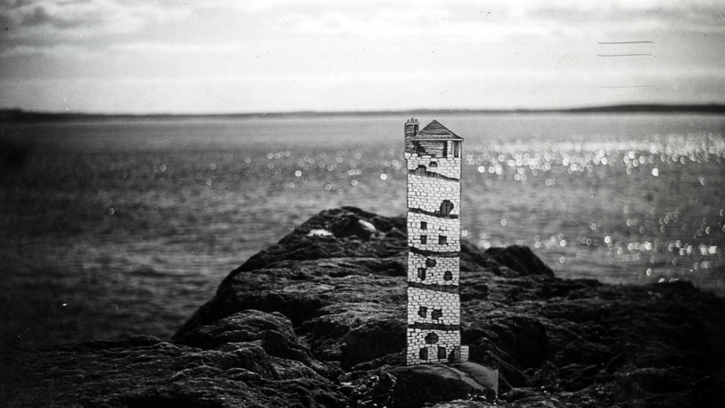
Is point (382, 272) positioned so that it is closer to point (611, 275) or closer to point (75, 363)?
point (75, 363)

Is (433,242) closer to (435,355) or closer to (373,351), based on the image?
(435,355)

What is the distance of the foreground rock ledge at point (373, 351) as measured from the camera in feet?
37.4

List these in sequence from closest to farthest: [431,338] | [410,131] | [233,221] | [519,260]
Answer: [410,131]
[431,338]
[519,260]
[233,221]

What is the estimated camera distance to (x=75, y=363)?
495 inches

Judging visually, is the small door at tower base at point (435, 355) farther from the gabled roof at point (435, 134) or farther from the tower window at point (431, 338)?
A: the gabled roof at point (435, 134)

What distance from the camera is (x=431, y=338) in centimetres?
1159

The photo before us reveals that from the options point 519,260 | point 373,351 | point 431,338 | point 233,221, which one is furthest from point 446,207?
point 233,221

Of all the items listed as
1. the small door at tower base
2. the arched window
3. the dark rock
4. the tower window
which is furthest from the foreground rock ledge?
the arched window

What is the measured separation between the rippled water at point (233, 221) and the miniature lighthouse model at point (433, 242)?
9.04 m

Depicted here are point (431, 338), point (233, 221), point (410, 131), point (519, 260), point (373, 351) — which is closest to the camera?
point (410, 131)

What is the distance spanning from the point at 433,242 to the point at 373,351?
2.95 meters

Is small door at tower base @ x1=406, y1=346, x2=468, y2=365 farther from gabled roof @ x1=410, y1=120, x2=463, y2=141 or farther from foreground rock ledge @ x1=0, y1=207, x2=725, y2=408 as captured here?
gabled roof @ x1=410, y1=120, x2=463, y2=141

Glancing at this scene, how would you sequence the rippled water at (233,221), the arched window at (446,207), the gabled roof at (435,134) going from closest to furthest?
the gabled roof at (435,134) → the arched window at (446,207) → the rippled water at (233,221)

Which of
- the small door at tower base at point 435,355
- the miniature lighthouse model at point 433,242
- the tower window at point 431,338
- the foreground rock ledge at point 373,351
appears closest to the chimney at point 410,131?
the miniature lighthouse model at point 433,242
